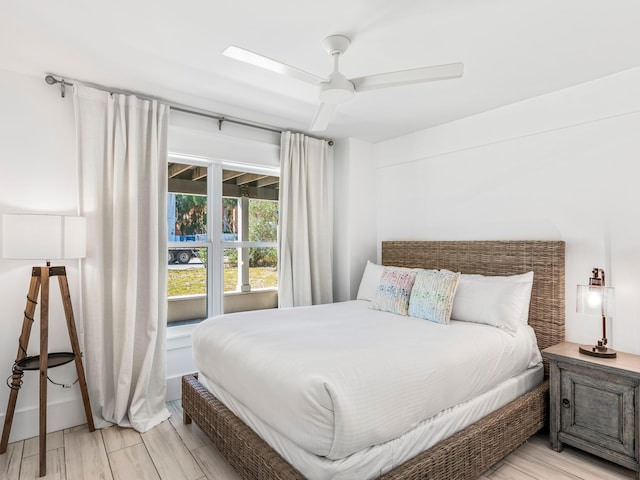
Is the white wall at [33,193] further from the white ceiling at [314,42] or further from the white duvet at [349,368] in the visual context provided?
the white duvet at [349,368]

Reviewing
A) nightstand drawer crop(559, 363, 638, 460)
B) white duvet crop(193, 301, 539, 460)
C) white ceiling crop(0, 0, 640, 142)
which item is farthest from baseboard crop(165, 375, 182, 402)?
nightstand drawer crop(559, 363, 638, 460)

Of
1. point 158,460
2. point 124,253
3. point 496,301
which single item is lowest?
point 158,460

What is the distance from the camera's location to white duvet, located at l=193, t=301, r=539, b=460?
1.55 m

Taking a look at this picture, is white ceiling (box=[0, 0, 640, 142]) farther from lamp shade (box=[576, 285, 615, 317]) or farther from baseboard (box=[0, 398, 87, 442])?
baseboard (box=[0, 398, 87, 442])

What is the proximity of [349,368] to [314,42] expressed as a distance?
1809 mm

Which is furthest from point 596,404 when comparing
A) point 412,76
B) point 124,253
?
point 124,253

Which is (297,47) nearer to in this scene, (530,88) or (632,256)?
(530,88)

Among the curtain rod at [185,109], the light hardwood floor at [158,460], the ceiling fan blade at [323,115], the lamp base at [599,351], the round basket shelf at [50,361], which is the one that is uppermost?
the curtain rod at [185,109]

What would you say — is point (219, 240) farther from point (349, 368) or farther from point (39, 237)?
point (349, 368)

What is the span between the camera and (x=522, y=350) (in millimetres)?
2525

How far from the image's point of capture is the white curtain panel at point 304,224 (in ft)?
12.3

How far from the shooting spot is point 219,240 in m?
3.55

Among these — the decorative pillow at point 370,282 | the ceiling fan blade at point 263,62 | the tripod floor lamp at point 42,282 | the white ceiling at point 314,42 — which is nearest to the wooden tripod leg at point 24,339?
the tripod floor lamp at point 42,282

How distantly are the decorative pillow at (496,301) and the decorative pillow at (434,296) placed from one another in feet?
0.44
